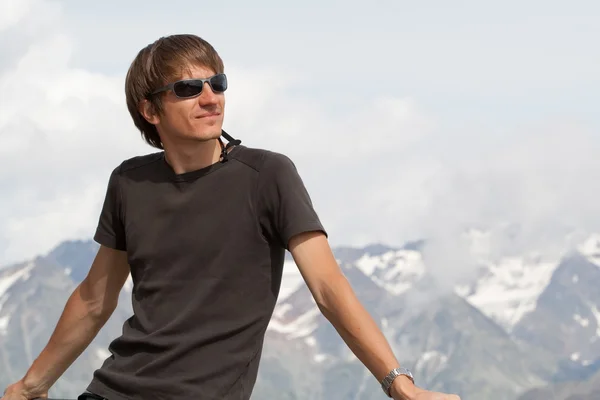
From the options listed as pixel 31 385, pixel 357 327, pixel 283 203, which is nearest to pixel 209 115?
pixel 283 203

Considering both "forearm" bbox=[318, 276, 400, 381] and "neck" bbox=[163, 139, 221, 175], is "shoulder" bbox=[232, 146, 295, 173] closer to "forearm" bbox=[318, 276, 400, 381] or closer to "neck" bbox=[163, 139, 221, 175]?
"neck" bbox=[163, 139, 221, 175]

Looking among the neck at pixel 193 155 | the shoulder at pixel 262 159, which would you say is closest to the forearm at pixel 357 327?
the shoulder at pixel 262 159

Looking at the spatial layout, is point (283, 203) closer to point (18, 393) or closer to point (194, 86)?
point (194, 86)

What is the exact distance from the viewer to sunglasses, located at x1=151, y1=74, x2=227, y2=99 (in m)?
3.67

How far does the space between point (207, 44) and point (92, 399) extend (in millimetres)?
1242

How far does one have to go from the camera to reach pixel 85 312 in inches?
165

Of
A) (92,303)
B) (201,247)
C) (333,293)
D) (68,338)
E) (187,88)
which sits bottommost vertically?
(68,338)

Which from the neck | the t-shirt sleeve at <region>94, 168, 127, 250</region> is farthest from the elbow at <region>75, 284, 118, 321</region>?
the neck

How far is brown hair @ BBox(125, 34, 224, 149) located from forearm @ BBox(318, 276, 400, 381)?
0.85 metres

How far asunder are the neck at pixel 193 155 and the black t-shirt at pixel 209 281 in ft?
0.10

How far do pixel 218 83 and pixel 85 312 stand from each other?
1.07 m

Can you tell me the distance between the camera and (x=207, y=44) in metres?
3.75

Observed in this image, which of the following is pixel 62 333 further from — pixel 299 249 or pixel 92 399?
pixel 299 249

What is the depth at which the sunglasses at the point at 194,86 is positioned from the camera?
367cm
